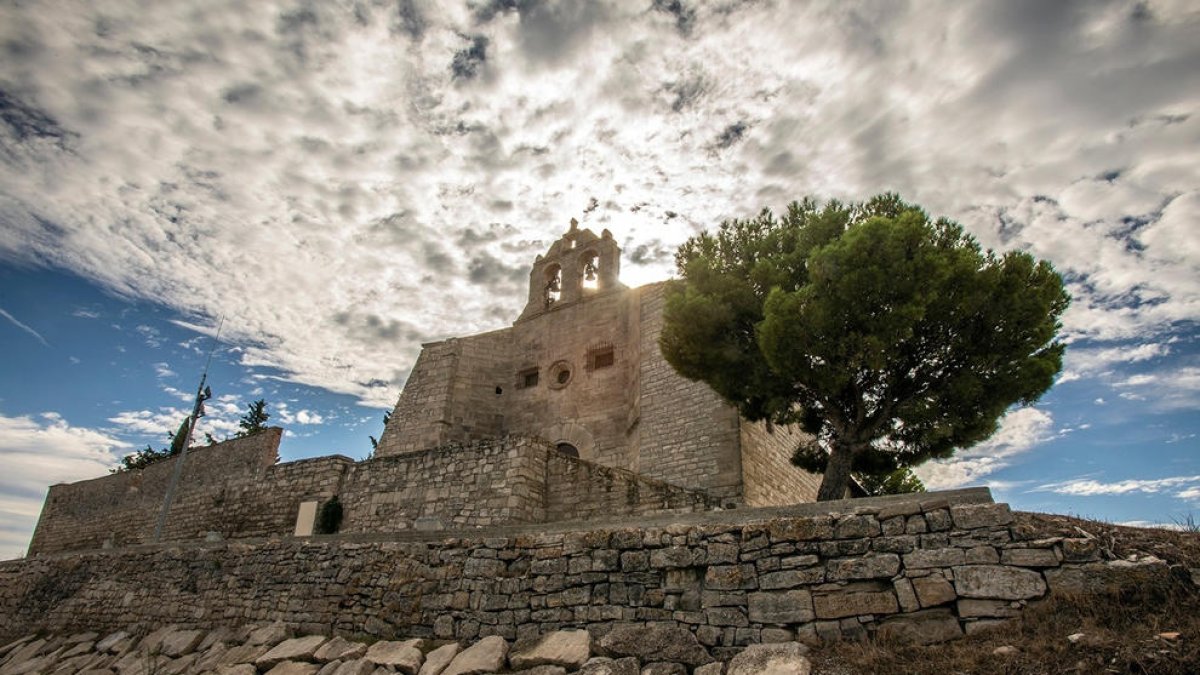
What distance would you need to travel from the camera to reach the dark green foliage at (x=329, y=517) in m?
12.4

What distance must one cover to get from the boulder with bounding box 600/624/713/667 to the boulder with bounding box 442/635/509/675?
37.7 inches

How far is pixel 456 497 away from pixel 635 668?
22.5ft

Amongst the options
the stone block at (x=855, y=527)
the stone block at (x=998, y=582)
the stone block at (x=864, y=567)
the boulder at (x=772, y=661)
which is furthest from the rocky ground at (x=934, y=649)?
the stone block at (x=855, y=527)

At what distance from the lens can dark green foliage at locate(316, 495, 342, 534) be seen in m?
12.4

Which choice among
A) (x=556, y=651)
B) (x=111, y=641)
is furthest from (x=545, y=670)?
(x=111, y=641)

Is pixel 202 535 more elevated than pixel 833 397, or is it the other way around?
pixel 833 397

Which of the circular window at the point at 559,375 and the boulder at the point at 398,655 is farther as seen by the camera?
the circular window at the point at 559,375

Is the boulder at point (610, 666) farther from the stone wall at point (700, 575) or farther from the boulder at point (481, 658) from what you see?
the boulder at point (481, 658)

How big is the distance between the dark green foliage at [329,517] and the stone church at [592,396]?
3.82 meters

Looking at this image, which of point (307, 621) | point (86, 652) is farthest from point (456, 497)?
point (86, 652)

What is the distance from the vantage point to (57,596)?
441 inches

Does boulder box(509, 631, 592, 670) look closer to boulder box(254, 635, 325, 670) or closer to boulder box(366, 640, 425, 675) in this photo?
boulder box(366, 640, 425, 675)

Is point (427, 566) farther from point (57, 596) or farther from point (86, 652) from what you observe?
point (57, 596)

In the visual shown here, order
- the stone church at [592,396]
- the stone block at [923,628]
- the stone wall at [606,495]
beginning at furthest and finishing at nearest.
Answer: the stone church at [592,396] < the stone wall at [606,495] < the stone block at [923,628]
